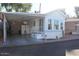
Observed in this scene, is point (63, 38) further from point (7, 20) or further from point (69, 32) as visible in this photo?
point (7, 20)

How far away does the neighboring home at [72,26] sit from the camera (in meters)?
1.83

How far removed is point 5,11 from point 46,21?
52 centimetres

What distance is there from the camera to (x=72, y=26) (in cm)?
184

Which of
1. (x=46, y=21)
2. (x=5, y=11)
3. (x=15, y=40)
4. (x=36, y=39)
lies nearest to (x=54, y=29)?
(x=46, y=21)

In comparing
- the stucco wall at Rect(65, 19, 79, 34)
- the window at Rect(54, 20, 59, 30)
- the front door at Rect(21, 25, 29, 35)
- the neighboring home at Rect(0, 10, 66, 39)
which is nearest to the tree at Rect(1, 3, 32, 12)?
the neighboring home at Rect(0, 10, 66, 39)

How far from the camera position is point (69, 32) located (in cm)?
185

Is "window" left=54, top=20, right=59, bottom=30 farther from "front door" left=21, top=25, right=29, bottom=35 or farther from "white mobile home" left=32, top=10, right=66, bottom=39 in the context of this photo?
"front door" left=21, top=25, right=29, bottom=35

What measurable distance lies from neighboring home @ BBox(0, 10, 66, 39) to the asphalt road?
0.42ft

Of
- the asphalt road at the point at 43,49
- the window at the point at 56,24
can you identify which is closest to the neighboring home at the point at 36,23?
the window at the point at 56,24

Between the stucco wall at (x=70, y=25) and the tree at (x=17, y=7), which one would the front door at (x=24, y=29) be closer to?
the tree at (x=17, y=7)

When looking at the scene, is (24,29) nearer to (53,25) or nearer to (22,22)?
(22,22)

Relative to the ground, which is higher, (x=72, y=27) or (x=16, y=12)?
(x=16, y=12)

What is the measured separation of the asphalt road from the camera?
1.89m

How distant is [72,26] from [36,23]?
0.44m
